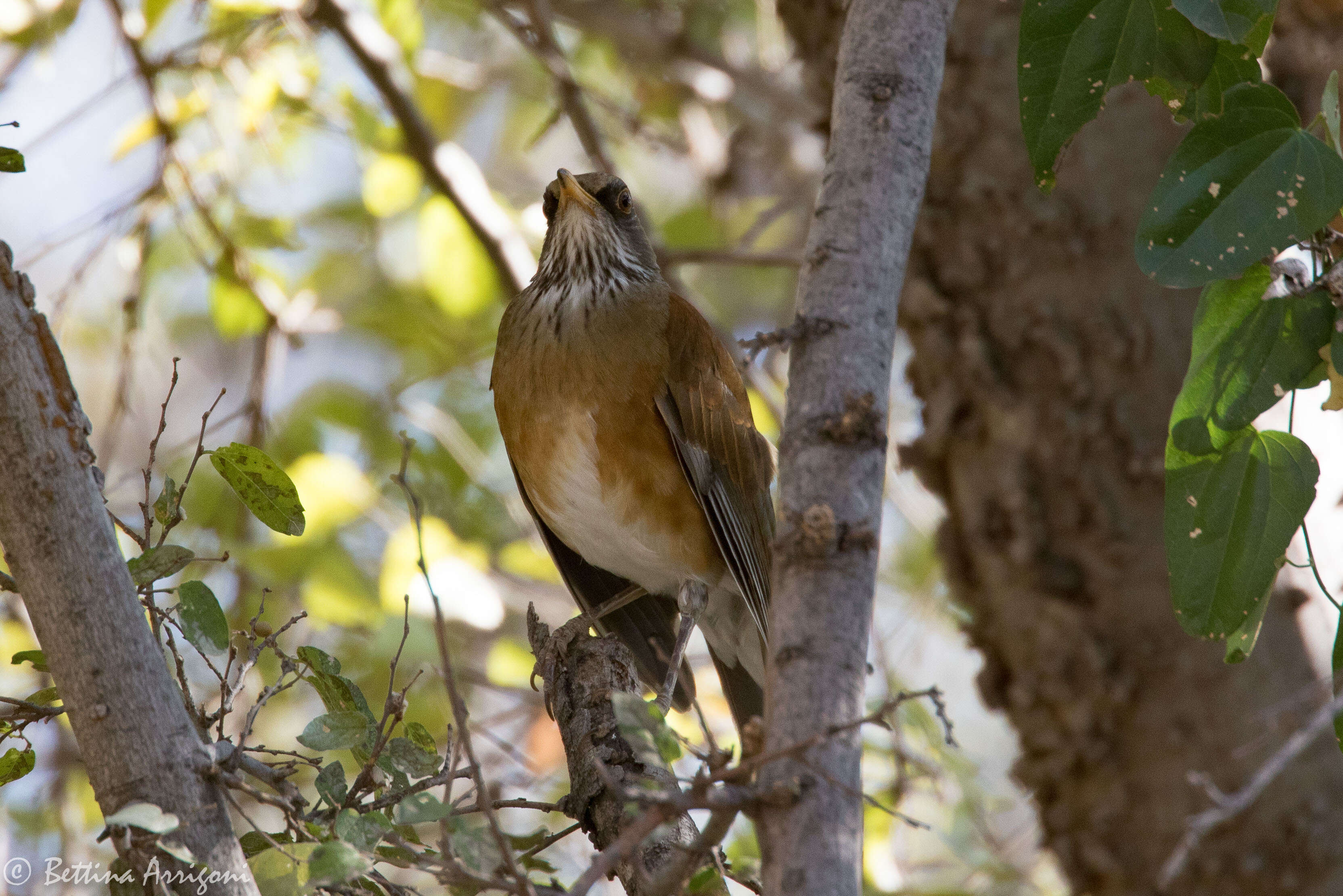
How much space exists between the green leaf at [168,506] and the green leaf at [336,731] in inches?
16.3

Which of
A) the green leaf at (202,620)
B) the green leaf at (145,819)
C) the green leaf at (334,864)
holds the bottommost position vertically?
the green leaf at (334,864)

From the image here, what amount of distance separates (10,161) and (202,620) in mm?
810

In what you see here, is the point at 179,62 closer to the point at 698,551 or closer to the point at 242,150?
the point at 242,150

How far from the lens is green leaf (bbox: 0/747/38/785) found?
1928mm

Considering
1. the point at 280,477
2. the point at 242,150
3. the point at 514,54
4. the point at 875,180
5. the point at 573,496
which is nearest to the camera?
the point at 875,180

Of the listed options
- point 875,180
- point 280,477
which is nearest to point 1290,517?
point 875,180

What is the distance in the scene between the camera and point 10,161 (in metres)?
1.84

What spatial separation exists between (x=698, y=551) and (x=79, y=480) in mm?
2079

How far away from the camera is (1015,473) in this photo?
4355 millimetres

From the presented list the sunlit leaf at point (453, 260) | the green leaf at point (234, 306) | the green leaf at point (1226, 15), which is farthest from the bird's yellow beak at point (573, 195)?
the green leaf at point (1226, 15)

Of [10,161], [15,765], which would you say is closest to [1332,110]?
[10,161]

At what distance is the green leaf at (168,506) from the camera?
6.29ft

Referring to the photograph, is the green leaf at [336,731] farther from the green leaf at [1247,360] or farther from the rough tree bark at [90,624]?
the green leaf at [1247,360]

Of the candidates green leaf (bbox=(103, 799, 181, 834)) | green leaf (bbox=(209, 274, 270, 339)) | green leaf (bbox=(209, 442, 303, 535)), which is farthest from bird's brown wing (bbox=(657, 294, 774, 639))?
green leaf (bbox=(103, 799, 181, 834))
